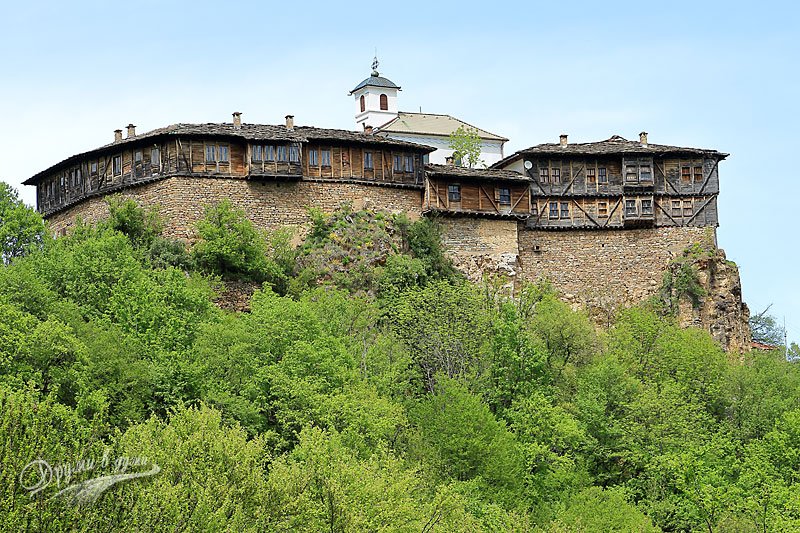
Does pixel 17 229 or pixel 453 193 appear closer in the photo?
pixel 17 229

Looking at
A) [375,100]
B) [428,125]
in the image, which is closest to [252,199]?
[428,125]

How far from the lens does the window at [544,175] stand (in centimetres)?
6675

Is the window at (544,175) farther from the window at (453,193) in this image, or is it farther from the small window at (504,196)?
the window at (453,193)

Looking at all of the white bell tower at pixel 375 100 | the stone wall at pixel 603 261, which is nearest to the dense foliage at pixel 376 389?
the stone wall at pixel 603 261

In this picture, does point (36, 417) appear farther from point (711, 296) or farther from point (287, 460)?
point (711, 296)

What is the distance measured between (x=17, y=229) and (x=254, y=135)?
36.9 feet

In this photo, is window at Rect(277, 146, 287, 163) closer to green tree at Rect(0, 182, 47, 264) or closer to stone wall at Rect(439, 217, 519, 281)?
stone wall at Rect(439, 217, 519, 281)

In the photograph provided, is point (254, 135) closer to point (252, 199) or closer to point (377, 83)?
point (252, 199)

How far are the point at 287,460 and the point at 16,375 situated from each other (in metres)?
9.26

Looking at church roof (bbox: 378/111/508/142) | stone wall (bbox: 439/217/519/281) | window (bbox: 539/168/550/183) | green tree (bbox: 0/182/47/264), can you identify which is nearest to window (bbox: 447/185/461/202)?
stone wall (bbox: 439/217/519/281)

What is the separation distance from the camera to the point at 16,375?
4103 centimetres

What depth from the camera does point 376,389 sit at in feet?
155

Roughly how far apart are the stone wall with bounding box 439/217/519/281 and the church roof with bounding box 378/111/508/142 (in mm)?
15619

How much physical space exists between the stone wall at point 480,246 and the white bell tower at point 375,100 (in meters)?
24.2
